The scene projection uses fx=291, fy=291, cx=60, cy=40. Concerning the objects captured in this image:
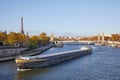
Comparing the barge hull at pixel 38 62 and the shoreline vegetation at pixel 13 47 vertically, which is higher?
the shoreline vegetation at pixel 13 47

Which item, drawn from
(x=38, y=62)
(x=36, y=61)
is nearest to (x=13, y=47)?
(x=38, y=62)

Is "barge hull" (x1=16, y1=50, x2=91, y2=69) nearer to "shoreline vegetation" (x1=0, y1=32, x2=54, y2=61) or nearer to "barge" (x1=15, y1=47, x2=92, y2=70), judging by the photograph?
"barge" (x1=15, y1=47, x2=92, y2=70)

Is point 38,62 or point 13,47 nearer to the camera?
point 38,62

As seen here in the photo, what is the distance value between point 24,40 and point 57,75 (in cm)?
3845

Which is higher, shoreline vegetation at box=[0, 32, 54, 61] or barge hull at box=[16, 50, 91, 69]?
shoreline vegetation at box=[0, 32, 54, 61]

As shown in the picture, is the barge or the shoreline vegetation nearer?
the barge

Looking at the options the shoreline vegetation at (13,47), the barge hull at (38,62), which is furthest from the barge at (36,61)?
the shoreline vegetation at (13,47)

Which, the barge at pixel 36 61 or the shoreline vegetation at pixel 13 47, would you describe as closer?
the barge at pixel 36 61

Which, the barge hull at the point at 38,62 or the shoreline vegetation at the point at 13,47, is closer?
the barge hull at the point at 38,62

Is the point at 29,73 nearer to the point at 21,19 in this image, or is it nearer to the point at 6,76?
the point at 6,76

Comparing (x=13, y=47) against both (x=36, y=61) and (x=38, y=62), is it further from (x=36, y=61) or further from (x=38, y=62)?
(x=36, y=61)

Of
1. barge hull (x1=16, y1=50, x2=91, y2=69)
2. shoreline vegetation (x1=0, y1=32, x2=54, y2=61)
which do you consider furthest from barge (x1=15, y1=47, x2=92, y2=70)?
shoreline vegetation (x1=0, y1=32, x2=54, y2=61)

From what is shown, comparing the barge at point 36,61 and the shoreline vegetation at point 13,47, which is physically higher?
the shoreline vegetation at point 13,47

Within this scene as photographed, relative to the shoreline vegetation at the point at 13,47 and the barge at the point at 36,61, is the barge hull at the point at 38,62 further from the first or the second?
the shoreline vegetation at the point at 13,47
